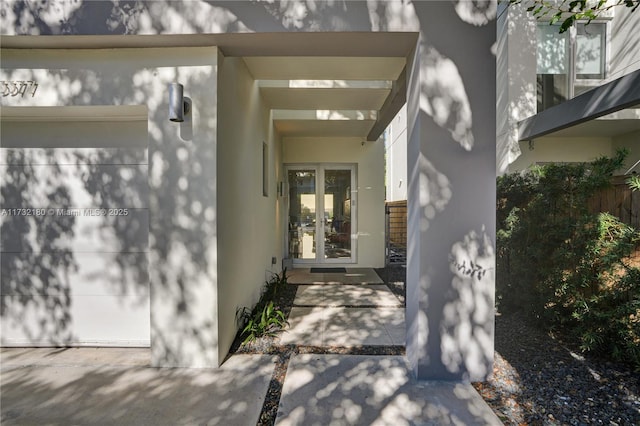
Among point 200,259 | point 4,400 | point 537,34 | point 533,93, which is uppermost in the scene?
point 537,34

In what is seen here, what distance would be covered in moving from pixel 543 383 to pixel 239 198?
331 centimetres

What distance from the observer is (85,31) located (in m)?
2.59

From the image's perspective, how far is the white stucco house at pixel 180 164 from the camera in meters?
2.58

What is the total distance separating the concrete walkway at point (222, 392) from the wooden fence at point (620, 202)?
2.10m

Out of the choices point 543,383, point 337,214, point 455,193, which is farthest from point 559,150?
point 543,383

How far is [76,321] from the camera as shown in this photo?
3141mm

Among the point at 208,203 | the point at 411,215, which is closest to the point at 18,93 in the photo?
the point at 208,203

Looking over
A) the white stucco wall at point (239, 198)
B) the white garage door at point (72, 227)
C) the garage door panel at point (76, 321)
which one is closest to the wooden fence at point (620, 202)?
the white stucco wall at point (239, 198)

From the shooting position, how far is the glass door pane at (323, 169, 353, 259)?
7328mm

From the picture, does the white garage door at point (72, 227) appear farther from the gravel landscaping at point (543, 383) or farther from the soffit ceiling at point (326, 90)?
the soffit ceiling at point (326, 90)

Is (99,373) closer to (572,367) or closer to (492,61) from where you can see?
(572,367)

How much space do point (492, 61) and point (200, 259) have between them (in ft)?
10.1

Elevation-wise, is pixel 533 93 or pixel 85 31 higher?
pixel 533 93

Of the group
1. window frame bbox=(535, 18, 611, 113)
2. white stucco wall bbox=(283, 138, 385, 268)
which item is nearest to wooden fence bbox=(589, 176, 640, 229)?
window frame bbox=(535, 18, 611, 113)
